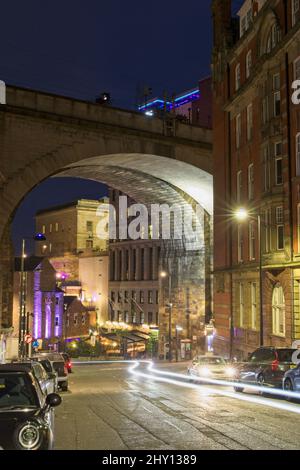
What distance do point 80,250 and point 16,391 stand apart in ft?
307

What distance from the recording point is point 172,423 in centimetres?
1297

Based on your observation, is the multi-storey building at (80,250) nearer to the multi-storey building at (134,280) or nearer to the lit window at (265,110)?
the multi-storey building at (134,280)

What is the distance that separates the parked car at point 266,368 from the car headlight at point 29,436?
45.4 feet

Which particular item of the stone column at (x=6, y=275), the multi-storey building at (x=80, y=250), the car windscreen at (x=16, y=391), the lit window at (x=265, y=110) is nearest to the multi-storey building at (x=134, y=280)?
the multi-storey building at (x=80, y=250)

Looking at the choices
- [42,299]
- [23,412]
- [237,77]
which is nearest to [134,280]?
[42,299]

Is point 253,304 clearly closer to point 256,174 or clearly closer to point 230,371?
point 256,174

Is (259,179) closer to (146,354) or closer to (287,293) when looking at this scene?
(287,293)

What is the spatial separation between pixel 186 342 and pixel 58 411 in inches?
1812

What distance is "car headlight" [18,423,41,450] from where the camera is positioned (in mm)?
7741

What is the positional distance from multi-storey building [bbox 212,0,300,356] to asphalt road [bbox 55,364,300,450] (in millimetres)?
11977

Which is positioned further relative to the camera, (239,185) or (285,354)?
(239,185)

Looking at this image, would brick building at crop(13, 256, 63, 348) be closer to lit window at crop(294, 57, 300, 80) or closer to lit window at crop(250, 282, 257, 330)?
lit window at crop(250, 282, 257, 330)

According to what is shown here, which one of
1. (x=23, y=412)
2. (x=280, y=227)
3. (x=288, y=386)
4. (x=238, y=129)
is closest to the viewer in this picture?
(x=23, y=412)
